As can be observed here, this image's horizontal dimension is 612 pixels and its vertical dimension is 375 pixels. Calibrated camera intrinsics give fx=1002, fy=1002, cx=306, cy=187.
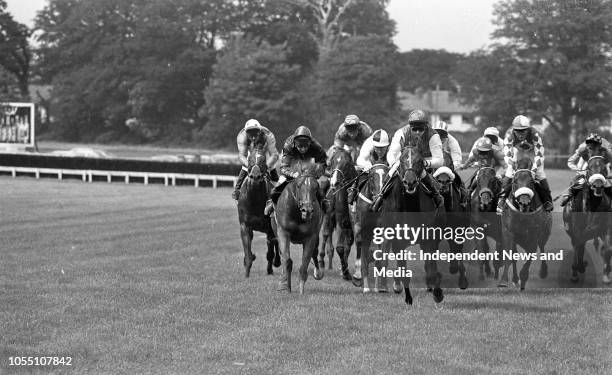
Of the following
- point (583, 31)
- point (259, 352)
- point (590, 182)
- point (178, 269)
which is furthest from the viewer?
point (583, 31)

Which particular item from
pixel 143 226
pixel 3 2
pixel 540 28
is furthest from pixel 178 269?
pixel 3 2

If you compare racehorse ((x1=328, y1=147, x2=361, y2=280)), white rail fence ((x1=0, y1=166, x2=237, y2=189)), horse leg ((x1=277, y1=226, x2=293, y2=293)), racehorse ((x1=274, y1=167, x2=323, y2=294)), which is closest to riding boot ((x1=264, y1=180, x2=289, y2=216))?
racehorse ((x1=274, y1=167, x2=323, y2=294))

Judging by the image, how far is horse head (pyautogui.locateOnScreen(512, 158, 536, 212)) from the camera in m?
12.8

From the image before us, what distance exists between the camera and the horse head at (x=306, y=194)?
1227 centimetres

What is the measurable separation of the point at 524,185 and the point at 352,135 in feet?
10.4

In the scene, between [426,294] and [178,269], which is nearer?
A: [426,294]

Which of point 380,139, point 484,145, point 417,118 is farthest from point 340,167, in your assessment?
point 417,118

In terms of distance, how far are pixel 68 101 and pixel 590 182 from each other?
70.3 meters

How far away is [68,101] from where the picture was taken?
7994cm

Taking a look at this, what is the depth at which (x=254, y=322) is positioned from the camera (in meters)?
10.7

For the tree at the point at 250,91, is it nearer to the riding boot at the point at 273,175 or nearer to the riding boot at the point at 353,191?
the riding boot at the point at 273,175

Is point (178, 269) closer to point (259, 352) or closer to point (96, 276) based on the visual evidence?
point (96, 276)

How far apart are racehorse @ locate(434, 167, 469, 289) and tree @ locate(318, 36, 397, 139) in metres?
54.2

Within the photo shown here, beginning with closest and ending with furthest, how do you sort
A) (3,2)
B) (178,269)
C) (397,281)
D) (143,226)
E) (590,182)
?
(397,281)
(590,182)
(178,269)
(143,226)
(3,2)
